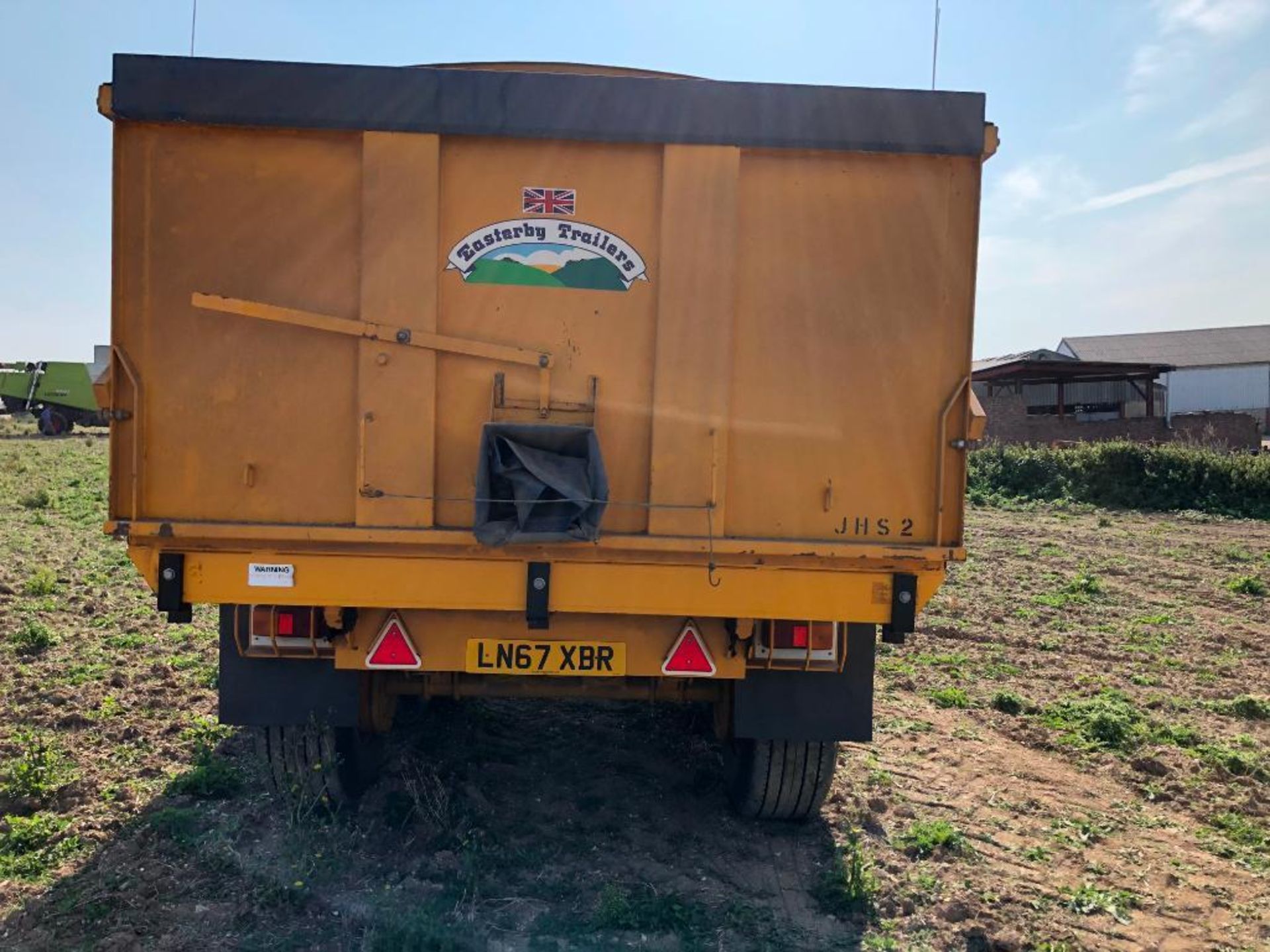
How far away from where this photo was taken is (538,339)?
3.96 m

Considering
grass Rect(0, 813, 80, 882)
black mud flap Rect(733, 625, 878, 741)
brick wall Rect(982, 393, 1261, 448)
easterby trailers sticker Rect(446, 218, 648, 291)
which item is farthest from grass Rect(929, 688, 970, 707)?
brick wall Rect(982, 393, 1261, 448)

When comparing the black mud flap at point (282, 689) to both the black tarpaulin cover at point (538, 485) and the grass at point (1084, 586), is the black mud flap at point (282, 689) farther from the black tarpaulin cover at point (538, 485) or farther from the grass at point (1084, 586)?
the grass at point (1084, 586)

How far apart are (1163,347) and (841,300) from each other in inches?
2337

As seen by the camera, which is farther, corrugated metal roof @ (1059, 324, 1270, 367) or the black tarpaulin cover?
corrugated metal roof @ (1059, 324, 1270, 367)

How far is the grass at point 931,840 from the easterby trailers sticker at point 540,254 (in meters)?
2.98

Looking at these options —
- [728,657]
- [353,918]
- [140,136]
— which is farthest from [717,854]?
[140,136]

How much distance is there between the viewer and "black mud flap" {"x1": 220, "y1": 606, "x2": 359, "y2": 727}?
4285 millimetres

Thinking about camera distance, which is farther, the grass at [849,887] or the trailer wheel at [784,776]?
the trailer wheel at [784,776]

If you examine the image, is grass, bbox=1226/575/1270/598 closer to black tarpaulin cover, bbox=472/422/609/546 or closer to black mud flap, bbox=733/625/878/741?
black mud flap, bbox=733/625/878/741

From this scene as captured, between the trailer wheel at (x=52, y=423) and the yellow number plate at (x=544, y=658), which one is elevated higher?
the trailer wheel at (x=52, y=423)

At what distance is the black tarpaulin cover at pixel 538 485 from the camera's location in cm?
379

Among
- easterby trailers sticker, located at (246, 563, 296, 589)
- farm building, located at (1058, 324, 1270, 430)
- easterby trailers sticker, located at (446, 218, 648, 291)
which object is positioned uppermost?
farm building, located at (1058, 324, 1270, 430)

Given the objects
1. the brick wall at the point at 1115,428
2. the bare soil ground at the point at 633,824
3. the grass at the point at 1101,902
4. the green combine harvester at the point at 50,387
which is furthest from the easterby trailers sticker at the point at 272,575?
the green combine harvester at the point at 50,387

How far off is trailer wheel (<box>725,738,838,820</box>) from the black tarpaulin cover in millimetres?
1551
